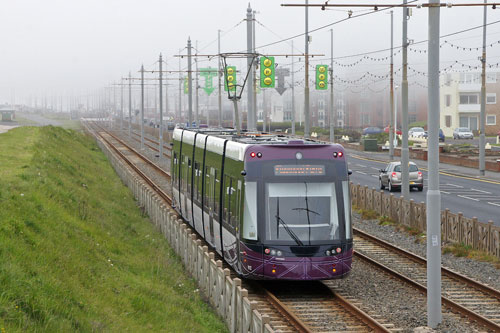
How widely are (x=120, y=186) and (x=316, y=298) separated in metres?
25.4

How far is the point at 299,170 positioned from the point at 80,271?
479cm

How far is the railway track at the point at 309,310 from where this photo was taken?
14234 millimetres

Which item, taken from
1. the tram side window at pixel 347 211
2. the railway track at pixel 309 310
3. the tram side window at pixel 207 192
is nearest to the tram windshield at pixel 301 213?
the tram side window at pixel 347 211

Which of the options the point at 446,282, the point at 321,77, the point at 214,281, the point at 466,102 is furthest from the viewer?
the point at 466,102

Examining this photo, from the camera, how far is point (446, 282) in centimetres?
1839

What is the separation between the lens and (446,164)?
62.5 m

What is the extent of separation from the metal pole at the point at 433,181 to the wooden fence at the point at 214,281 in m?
3.26

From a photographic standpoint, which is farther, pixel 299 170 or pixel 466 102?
pixel 466 102

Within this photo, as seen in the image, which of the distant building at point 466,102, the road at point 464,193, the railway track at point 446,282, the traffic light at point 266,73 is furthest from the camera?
the distant building at point 466,102

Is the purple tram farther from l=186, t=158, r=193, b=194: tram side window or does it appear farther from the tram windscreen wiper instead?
→ l=186, t=158, r=193, b=194: tram side window

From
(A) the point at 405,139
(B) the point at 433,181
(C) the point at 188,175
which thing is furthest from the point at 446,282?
(A) the point at 405,139

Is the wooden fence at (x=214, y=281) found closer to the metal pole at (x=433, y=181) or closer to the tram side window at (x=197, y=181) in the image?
the tram side window at (x=197, y=181)

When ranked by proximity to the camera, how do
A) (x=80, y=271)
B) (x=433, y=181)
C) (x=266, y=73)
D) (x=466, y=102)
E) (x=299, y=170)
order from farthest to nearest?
(x=466, y=102)
(x=266, y=73)
(x=299, y=170)
(x=80, y=271)
(x=433, y=181)

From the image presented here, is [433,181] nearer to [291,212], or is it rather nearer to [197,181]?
[291,212]
